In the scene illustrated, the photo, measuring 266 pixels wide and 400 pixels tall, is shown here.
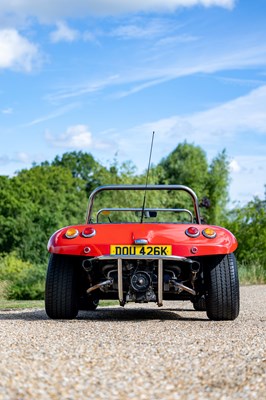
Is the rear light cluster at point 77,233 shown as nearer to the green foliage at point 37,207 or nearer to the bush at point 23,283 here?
the bush at point 23,283

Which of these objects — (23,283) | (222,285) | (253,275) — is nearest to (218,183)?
(23,283)

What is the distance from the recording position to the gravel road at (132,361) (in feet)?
13.7

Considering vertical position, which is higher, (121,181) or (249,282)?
(121,181)

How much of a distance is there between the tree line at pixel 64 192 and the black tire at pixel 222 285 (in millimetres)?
24009

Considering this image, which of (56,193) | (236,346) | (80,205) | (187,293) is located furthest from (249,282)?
(56,193)

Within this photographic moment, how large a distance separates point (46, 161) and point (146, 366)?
73.3m

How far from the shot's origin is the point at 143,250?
8.19m

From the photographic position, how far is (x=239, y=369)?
4852 mm

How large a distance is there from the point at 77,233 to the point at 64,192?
57.4 m

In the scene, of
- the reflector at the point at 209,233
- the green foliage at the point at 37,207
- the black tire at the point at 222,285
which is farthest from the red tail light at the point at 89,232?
the green foliage at the point at 37,207

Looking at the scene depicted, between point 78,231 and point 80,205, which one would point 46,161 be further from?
point 78,231

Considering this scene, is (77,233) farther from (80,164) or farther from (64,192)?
(80,164)

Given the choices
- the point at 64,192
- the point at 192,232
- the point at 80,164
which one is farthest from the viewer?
the point at 80,164

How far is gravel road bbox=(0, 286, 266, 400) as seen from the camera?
13.7ft
